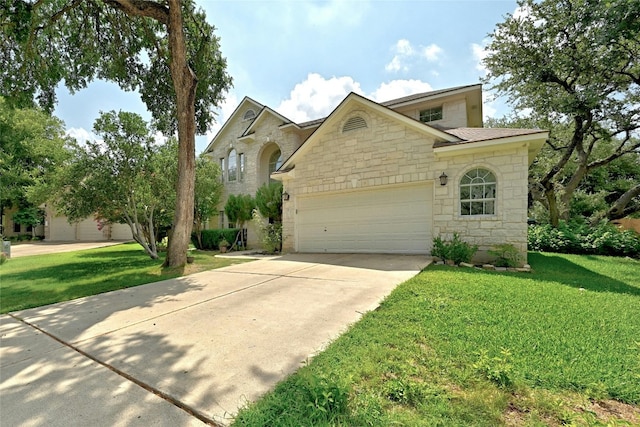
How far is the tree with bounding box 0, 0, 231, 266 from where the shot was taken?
7.88 m

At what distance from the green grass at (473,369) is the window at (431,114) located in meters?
10.2

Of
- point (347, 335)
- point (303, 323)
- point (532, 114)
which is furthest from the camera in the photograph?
point (532, 114)

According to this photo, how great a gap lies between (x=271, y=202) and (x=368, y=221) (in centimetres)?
515

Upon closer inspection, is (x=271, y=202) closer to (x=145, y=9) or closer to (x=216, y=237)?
(x=216, y=237)

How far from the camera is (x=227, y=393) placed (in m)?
2.17

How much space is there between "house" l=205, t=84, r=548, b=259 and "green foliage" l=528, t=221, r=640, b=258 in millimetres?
4618

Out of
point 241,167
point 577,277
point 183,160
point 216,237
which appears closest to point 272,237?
point 183,160

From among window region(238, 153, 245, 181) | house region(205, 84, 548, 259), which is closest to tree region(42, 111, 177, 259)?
house region(205, 84, 548, 259)

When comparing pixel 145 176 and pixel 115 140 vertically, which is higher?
pixel 115 140

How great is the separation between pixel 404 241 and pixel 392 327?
6.31 meters

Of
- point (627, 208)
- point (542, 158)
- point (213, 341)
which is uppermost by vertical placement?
point (542, 158)

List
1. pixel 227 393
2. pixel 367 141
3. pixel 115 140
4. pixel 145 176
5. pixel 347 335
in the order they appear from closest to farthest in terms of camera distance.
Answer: pixel 227 393, pixel 347 335, pixel 115 140, pixel 145 176, pixel 367 141

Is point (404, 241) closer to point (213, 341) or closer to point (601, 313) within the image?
point (601, 313)

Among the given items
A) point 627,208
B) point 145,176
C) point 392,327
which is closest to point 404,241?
point 392,327
